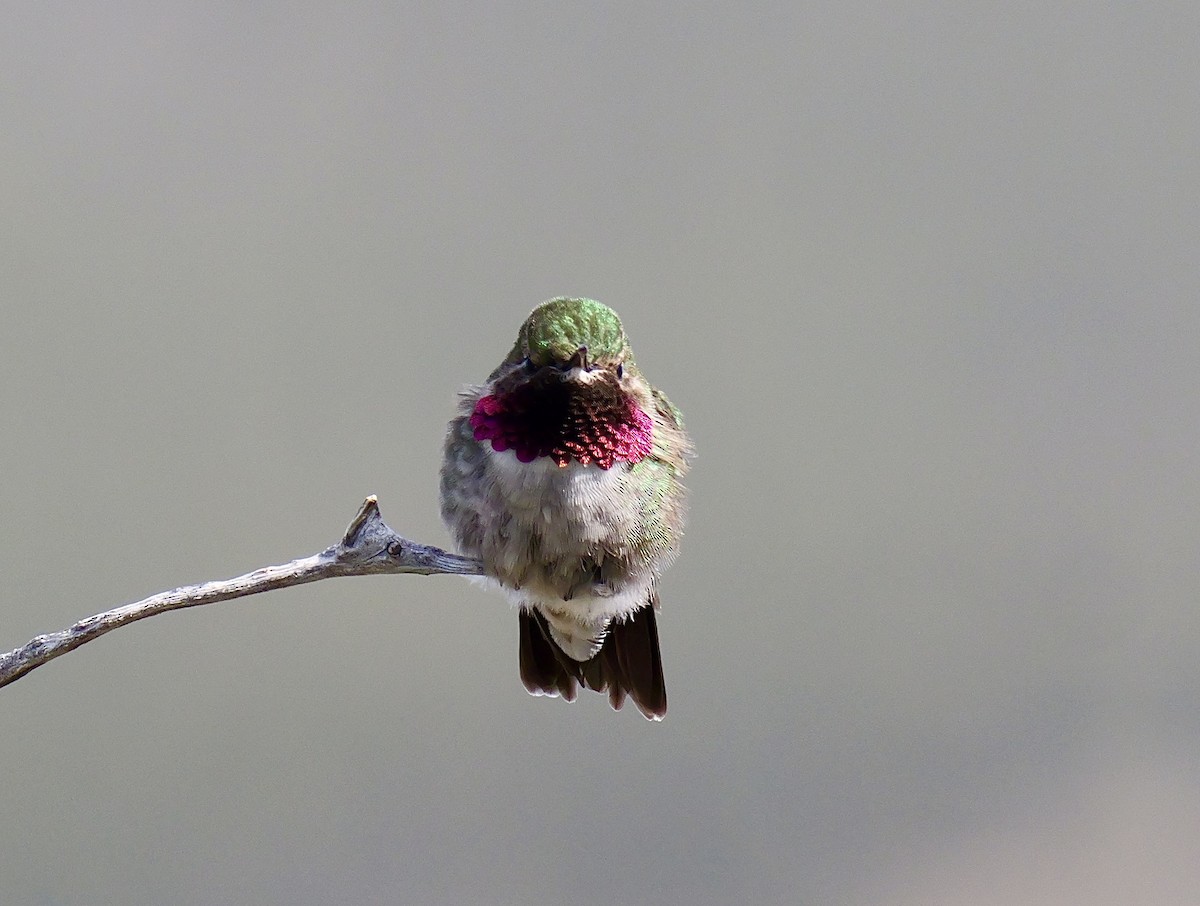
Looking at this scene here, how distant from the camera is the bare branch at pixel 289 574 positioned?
113 cm

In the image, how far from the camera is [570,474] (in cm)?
137

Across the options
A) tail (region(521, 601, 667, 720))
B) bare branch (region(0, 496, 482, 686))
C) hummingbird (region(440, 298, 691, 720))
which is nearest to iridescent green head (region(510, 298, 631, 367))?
hummingbird (region(440, 298, 691, 720))

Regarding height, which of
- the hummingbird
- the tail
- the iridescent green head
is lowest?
the tail

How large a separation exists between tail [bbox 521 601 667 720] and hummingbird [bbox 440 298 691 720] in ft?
0.04

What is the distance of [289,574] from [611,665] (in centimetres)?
60

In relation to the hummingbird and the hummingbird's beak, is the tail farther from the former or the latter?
the hummingbird's beak

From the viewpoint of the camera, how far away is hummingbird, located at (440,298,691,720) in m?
1.32

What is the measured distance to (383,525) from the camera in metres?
1.24

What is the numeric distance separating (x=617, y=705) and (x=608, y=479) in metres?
0.43

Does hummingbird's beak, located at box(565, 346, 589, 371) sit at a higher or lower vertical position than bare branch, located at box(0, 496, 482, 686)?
higher

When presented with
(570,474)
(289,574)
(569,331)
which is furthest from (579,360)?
(289,574)

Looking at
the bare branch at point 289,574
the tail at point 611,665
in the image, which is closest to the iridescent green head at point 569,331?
the bare branch at point 289,574

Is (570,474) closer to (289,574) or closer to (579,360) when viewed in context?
(579,360)

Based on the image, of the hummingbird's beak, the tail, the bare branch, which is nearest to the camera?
the bare branch
